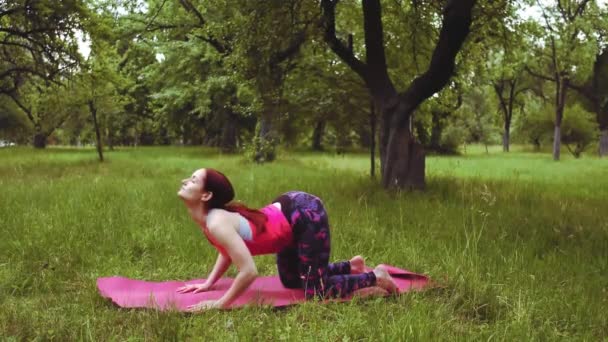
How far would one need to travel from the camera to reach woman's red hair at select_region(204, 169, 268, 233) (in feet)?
12.1

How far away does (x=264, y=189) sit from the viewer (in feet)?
30.5

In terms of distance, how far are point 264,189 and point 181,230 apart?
353 centimetres

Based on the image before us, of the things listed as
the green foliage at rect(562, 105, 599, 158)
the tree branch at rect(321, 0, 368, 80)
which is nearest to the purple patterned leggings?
the tree branch at rect(321, 0, 368, 80)

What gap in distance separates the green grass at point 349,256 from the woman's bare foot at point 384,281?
12 centimetres

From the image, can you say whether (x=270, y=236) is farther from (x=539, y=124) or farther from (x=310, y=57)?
(x=539, y=124)

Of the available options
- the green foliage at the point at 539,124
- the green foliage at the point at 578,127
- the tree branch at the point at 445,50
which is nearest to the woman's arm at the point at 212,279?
the tree branch at the point at 445,50

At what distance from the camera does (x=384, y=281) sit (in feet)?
12.7

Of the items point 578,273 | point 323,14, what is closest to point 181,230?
point 578,273

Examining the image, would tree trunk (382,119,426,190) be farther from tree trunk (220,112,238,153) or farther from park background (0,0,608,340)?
tree trunk (220,112,238,153)

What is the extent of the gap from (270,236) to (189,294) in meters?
0.86

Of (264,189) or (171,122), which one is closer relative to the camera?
(264,189)

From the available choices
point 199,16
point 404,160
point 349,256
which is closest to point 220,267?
point 349,256

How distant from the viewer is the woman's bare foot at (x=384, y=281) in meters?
3.88

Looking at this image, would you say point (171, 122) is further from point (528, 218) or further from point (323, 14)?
point (528, 218)
